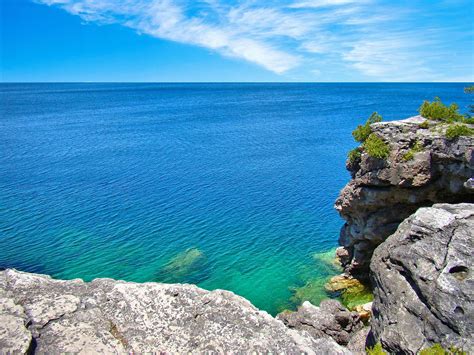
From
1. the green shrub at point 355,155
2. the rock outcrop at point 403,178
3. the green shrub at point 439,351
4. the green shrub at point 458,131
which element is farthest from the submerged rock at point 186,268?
the green shrub at point 458,131

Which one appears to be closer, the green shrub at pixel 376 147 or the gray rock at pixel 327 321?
the gray rock at pixel 327 321

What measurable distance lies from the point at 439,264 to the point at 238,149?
6281 cm

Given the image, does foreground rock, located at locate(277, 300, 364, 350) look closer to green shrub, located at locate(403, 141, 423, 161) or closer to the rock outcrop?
the rock outcrop

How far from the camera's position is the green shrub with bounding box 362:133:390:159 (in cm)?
2509

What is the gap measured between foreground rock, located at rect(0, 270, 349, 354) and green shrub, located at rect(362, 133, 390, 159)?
18936 millimetres

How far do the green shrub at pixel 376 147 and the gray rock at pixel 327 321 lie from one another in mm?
10472

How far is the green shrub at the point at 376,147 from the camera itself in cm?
2509

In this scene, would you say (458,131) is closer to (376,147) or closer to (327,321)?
(376,147)

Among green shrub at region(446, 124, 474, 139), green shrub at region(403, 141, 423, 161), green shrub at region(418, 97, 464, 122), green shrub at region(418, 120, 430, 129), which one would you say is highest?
green shrub at region(418, 97, 464, 122)

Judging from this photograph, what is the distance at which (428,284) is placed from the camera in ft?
51.6

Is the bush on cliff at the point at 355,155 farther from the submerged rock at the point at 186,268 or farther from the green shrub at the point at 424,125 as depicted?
the submerged rock at the point at 186,268

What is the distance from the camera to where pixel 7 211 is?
142ft

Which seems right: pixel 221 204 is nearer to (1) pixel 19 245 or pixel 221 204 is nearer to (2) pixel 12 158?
(1) pixel 19 245

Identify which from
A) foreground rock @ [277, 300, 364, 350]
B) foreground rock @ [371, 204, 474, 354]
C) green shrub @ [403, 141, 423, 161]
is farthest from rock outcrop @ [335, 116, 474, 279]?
foreground rock @ [277, 300, 364, 350]
